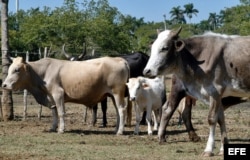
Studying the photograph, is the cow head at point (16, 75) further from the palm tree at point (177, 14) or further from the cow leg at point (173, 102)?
the palm tree at point (177, 14)

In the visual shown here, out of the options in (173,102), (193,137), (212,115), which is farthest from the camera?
(193,137)

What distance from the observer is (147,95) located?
608 inches

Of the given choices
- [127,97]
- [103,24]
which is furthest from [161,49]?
[103,24]

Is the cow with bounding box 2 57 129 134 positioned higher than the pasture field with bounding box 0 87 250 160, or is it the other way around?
the cow with bounding box 2 57 129 134

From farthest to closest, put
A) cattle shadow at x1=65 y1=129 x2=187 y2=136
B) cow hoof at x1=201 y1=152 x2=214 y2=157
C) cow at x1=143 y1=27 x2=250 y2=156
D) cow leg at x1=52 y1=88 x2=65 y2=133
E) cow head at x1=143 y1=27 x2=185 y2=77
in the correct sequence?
1. cow leg at x1=52 y1=88 x2=65 y2=133
2. cattle shadow at x1=65 y1=129 x2=187 y2=136
3. cow head at x1=143 y1=27 x2=185 y2=77
4. cow at x1=143 y1=27 x2=250 y2=156
5. cow hoof at x1=201 y1=152 x2=214 y2=157

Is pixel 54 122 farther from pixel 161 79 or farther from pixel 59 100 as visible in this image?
pixel 161 79

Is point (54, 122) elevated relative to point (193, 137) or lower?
lower

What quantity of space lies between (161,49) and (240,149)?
381 cm

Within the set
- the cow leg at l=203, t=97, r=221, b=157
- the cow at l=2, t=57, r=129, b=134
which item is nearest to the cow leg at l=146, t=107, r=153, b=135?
the cow at l=2, t=57, r=129, b=134

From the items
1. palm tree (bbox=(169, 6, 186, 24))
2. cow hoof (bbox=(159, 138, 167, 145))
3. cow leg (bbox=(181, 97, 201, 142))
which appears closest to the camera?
cow hoof (bbox=(159, 138, 167, 145))

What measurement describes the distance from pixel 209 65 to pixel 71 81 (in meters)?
5.22

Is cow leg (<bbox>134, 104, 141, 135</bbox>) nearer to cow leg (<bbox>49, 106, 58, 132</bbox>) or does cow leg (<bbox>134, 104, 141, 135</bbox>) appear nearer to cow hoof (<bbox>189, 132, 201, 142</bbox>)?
cow hoof (<bbox>189, 132, 201, 142</bbox>)

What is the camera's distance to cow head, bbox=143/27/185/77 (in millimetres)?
11289

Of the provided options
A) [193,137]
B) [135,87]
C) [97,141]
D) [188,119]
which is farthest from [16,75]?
[193,137]
